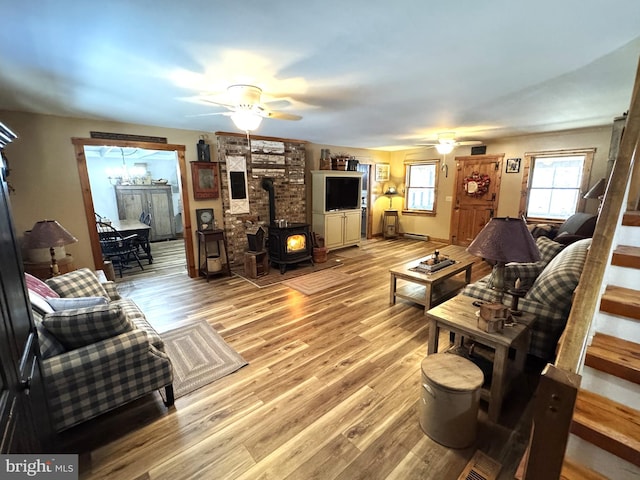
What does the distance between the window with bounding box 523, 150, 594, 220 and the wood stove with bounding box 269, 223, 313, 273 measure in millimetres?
4596

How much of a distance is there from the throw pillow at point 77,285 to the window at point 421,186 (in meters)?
6.88

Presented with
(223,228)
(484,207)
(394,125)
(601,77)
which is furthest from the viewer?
(484,207)

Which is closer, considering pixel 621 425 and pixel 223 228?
pixel 621 425

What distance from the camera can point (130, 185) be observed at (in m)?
7.32

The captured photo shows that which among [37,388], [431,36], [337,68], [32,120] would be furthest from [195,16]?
[32,120]

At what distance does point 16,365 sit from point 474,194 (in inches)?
285

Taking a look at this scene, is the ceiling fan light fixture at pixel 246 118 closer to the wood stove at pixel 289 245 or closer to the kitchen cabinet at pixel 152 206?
the wood stove at pixel 289 245

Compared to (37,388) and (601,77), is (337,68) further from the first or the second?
(37,388)

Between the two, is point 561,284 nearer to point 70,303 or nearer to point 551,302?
point 551,302

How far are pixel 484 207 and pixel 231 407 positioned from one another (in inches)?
252

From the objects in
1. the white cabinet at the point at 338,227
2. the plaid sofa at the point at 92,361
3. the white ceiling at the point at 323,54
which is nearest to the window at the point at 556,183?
the white ceiling at the point at 323,54

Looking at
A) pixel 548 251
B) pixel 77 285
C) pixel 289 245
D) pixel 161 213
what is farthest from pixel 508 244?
pixel 161 213

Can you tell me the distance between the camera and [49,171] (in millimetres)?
3572

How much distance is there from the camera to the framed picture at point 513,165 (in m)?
5.74
